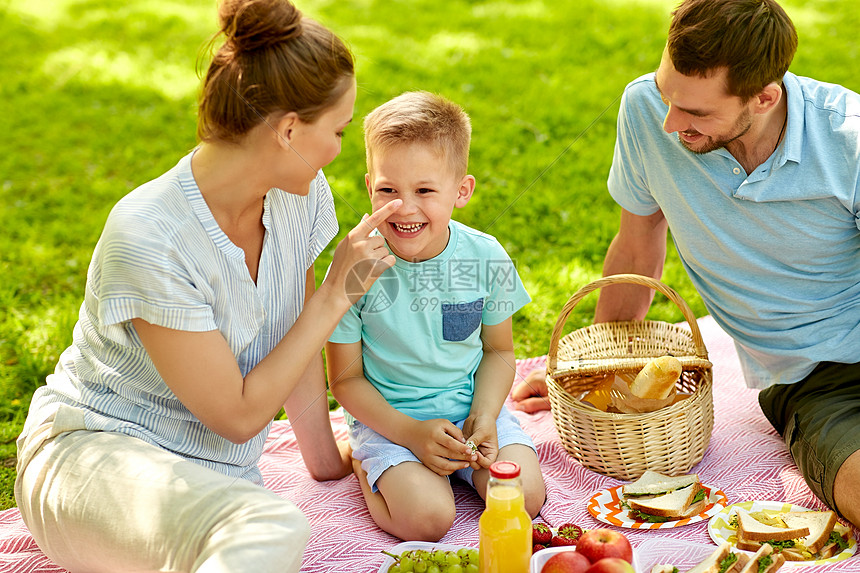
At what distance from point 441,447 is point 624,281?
2.51 ft

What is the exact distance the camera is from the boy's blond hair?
224 centimetres

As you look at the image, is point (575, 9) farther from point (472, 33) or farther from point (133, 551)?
point (133, 551)

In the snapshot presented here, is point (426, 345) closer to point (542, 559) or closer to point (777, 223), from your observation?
point (542, 559)

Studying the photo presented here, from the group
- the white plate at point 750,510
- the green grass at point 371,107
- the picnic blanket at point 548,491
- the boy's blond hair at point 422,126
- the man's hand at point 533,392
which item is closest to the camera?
the white plate at point 750,510

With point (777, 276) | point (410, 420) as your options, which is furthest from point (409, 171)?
point (777, 276)

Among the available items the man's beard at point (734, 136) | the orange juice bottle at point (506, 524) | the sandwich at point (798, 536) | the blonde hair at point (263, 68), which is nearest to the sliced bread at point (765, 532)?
the sandwich at point (798, 536)

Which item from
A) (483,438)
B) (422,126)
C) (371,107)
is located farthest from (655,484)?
(371,107)

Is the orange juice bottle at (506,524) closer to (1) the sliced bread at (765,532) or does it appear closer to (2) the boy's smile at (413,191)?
(1) the sliced bread at (765,532)

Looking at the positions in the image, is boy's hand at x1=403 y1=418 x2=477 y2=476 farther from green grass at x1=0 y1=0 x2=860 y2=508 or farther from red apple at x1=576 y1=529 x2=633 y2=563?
green grass at x1=0 y1=0 x2=860 y2=508

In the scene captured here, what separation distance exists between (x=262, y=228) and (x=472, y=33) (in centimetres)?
510

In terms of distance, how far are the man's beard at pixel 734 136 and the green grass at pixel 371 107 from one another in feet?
4.23

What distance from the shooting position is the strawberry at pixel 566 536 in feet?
6.74

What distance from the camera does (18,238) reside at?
4340 mm

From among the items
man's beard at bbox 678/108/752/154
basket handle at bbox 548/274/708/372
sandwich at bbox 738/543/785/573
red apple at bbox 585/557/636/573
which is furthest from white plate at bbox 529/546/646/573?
man's beard at bbox 678/108/752/154
